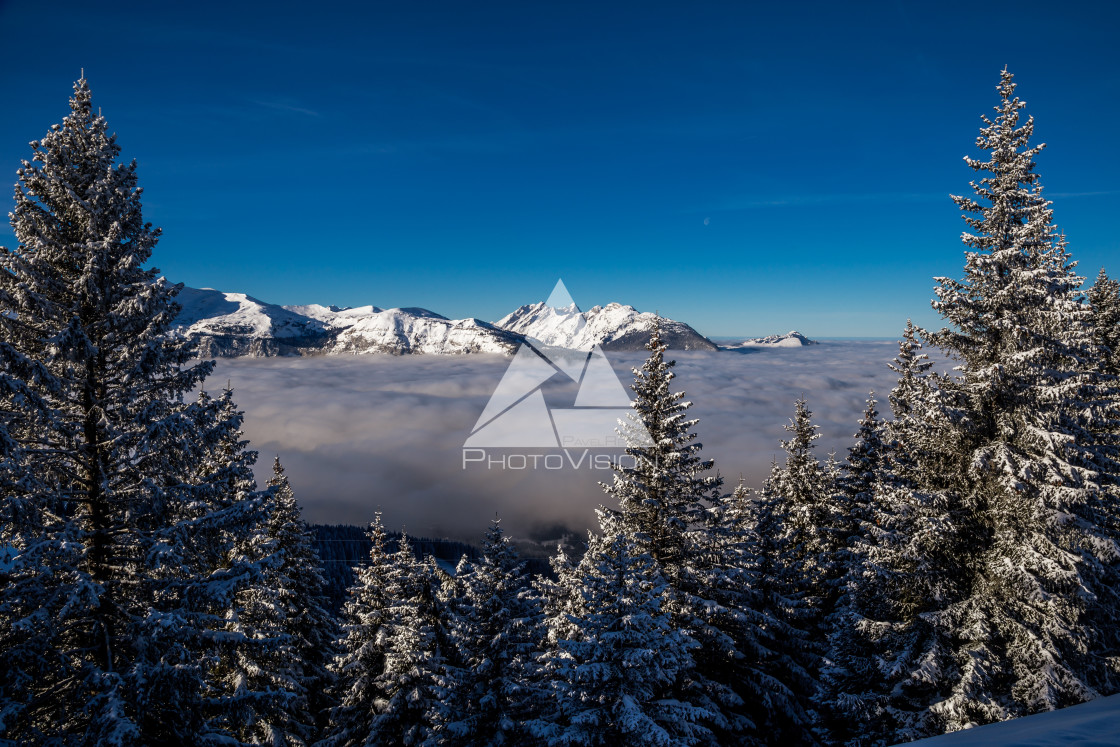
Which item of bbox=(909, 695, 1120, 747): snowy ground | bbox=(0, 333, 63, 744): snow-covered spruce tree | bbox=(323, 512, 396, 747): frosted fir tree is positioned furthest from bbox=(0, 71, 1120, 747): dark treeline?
bbox=(909, 695, 1120, 747): snowy ground

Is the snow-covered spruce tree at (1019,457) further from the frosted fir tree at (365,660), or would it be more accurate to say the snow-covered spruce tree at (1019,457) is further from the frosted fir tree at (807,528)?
the frosted fir tree at (365,660)

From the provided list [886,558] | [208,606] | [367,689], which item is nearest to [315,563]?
[367,689]

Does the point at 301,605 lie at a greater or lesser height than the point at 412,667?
greater

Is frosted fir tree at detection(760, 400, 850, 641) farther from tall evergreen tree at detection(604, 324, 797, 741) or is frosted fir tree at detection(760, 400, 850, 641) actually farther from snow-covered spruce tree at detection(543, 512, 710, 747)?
snow-covered spruce tree at detection(543, 512, 710, 747)

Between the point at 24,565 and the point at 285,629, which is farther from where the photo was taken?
the point at 285,629

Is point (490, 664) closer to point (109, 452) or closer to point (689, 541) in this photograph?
point (689, 541)

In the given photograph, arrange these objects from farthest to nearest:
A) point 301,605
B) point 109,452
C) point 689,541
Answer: point 301,605 → point 689,541 → point 109,452

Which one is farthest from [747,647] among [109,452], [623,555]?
[109,452]

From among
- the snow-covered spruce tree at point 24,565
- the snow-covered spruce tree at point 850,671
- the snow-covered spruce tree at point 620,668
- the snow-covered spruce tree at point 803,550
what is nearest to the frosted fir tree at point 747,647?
the snow-covered spruce tree at point 803,550
